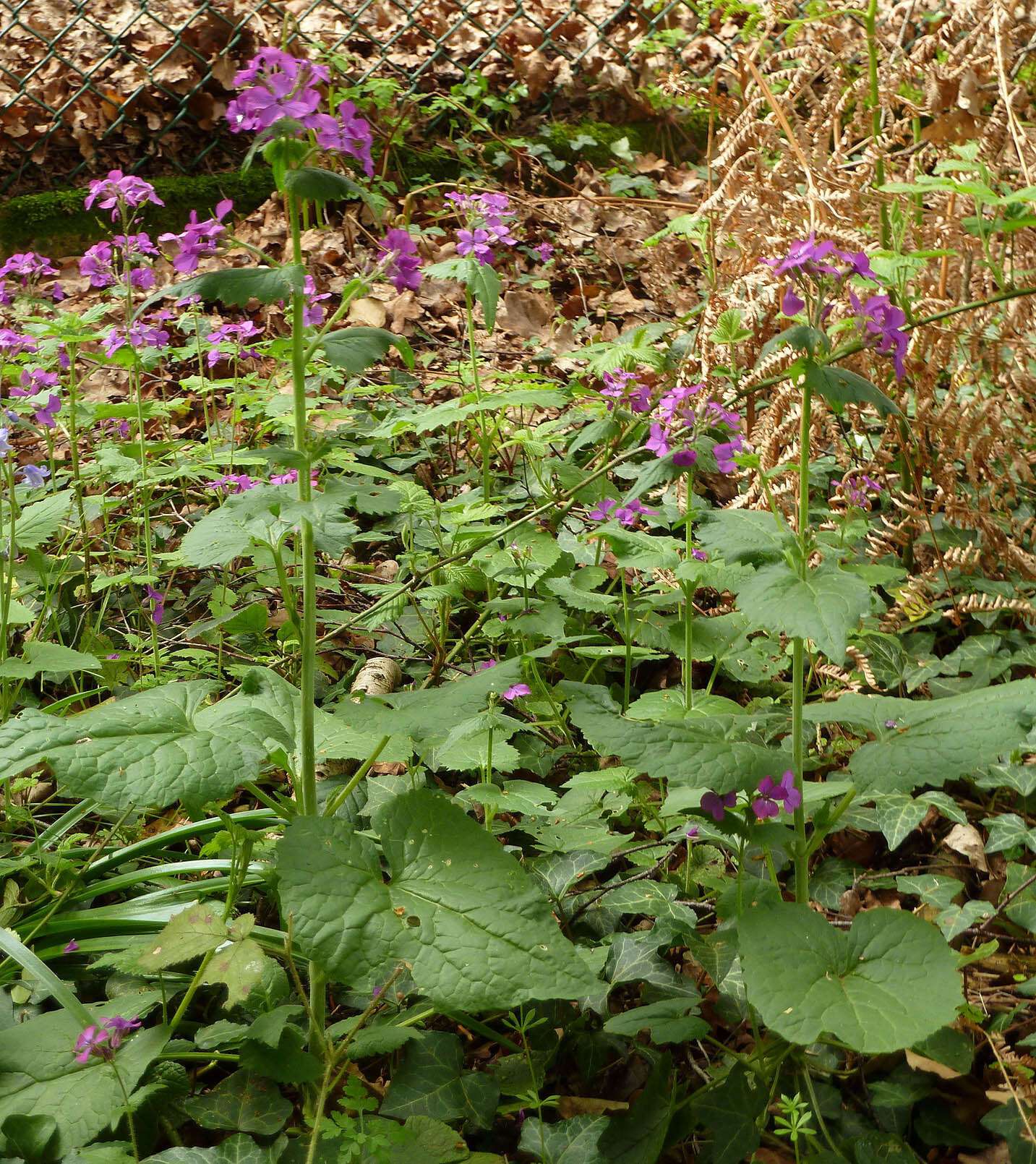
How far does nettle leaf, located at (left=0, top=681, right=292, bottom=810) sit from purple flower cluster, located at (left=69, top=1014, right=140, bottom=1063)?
17.6 inches

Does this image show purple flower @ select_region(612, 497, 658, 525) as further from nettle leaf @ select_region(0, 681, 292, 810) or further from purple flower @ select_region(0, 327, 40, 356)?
purple flower @ select_region(0, 327, 40, 356)

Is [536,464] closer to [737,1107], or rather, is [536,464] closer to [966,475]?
[966,475]

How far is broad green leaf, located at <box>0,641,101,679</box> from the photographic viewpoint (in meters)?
2.08

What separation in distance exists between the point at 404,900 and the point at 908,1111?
34.7 inches

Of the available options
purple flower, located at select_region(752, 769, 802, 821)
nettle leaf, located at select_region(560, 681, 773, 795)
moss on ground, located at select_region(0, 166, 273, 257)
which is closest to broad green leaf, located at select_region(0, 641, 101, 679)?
nettle leaf, located at select_region(560, 681, 773, 795)

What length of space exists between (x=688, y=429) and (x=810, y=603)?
653 mm

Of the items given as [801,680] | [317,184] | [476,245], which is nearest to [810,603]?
[801,680]

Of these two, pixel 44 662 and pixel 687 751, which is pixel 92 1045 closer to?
pixel 44 662

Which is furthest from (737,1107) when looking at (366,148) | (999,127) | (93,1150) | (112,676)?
(999,127)

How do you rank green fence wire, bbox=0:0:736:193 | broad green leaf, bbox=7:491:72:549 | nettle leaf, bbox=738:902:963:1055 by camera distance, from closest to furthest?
1. nettle leaf, bbox=738:902:963:1055
2. broad green leaf, bbox=7:491:72:549
3. green fence wire, bbox=0:0:736:193

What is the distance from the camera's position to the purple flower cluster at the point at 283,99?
1281mm

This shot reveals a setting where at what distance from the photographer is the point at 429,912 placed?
1.32 meters

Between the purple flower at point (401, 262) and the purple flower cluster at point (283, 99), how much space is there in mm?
184

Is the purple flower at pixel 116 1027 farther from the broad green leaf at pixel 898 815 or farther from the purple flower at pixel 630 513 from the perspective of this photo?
the purple flower at pixel 630 513
